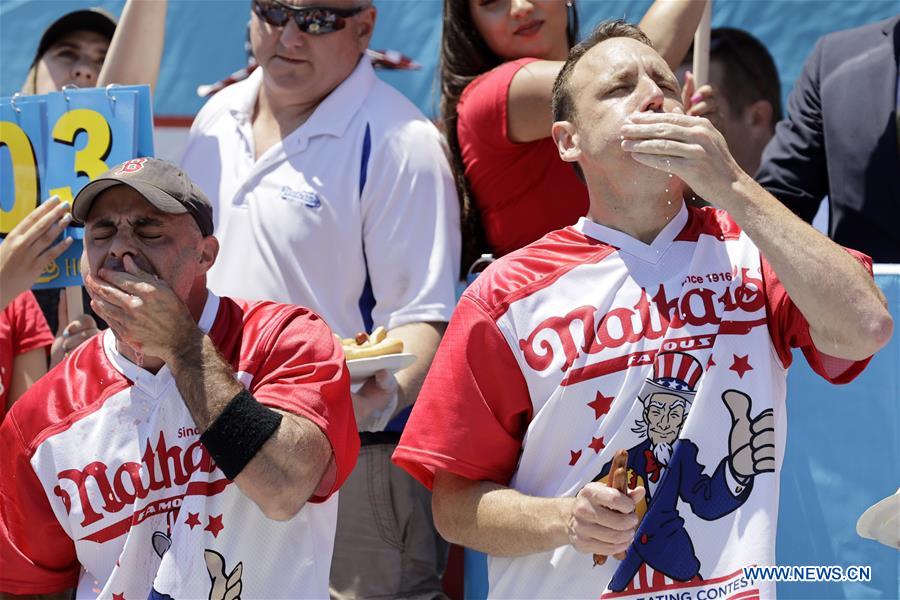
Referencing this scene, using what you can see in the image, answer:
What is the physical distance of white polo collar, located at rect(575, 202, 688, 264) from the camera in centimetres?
287

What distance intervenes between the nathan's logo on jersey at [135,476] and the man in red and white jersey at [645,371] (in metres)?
0.46

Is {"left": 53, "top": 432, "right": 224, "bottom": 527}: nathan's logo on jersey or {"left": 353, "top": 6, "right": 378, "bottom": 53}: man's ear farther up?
{"left": 353, "top": 6, "right": 378, "bottom": 53}: man's ear

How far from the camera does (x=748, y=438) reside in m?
2.72

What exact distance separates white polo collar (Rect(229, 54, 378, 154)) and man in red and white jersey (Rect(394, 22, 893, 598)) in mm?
1261

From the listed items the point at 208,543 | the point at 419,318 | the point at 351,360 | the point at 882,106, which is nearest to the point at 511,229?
the point at 419,318

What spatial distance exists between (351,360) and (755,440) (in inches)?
42.2

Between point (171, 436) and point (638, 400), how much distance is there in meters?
1.01

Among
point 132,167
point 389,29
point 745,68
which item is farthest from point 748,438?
point 389,29

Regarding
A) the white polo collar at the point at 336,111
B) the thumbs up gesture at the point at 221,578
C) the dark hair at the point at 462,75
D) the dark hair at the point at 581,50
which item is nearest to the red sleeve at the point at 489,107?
the dark hair at the point at 462,75

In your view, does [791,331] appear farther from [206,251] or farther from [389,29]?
[389,29]

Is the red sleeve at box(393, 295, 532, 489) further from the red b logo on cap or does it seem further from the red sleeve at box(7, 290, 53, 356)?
the red sleeve at box(7, 290, 53, 356)

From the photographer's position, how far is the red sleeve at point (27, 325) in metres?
3.89

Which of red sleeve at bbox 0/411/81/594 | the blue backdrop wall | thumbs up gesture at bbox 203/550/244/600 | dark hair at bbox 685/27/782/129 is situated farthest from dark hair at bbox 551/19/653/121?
dark hair at bbox 685/27/782/129

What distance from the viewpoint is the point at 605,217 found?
9.65 feet
